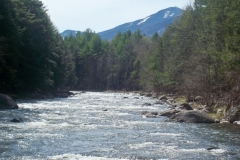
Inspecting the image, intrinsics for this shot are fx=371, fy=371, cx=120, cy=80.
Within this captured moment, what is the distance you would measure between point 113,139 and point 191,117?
10587mm

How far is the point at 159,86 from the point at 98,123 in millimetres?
48293

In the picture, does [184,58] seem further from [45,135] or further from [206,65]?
[45,135]

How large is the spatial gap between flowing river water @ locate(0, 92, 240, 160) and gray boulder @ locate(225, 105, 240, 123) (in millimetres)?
1920

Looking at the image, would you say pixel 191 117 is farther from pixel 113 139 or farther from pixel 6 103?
pixel 6 103

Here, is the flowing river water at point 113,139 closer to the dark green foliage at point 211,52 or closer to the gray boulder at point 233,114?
the gray boulder at point 233,114

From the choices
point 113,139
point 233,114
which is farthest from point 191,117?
point 113,139

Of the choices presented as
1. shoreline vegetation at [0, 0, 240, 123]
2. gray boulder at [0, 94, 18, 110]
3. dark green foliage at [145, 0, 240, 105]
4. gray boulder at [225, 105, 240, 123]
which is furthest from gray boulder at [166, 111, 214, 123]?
gray boulder at [0, 94, 18, 110]

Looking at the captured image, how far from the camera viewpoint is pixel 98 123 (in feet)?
88.8

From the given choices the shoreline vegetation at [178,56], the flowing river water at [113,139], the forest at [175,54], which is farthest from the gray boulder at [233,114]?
the flowing river water at [113,139]

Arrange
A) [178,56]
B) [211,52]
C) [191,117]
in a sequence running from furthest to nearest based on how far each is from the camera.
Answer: [178,56] → [211,52] → [191,117]

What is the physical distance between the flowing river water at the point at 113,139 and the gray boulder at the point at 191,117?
1.54m

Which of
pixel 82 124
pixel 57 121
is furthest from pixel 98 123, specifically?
pixel 57 121

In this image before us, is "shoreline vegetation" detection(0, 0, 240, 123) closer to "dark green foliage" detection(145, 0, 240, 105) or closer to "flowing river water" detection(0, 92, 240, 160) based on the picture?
"dark green foliage" detection(145, 0, 240, 105)

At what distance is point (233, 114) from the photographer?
92.4ft
